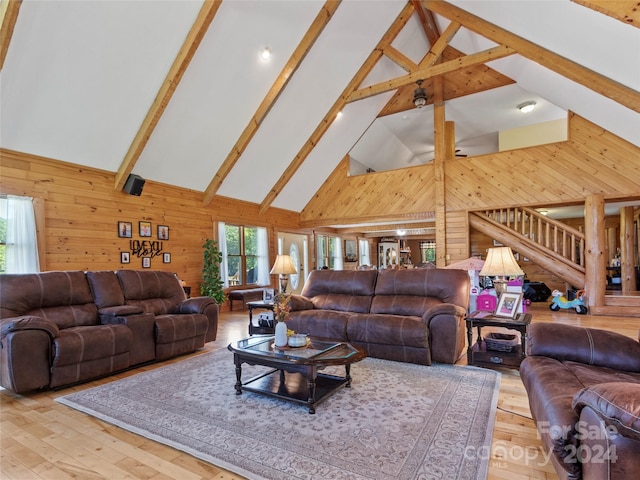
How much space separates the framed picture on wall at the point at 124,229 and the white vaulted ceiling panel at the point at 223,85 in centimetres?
88

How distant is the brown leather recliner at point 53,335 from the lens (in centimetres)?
269

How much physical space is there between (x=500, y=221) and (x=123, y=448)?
730cm

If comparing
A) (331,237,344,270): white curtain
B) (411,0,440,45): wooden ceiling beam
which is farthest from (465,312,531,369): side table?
(331,237,344,270): white curtain

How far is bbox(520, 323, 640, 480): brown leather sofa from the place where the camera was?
1030 millimetres

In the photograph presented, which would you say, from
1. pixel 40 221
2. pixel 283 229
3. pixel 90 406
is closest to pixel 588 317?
pixel 283 229

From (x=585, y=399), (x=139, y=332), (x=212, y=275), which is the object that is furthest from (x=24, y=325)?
(x=212, y=275)

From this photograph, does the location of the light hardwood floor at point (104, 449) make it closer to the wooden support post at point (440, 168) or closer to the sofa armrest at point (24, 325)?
the sofa armrest at point (24, 325)

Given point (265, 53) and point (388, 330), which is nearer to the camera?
point (388, 330)

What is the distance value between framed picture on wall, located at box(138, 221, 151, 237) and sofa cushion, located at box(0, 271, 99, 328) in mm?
2226

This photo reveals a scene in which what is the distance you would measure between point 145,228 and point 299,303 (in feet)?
11.1

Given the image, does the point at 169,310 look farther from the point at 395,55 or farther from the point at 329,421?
the point at 395,55

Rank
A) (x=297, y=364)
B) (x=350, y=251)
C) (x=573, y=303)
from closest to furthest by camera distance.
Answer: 1. (x=297, y=364)
2. (x=573, y=303)
3. (x=350, y=251)

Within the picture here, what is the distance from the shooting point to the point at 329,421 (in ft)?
7.34

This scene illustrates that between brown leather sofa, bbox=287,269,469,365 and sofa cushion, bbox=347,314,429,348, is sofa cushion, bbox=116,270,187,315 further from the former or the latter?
sofa cushion, bbox=347,314,429,348
